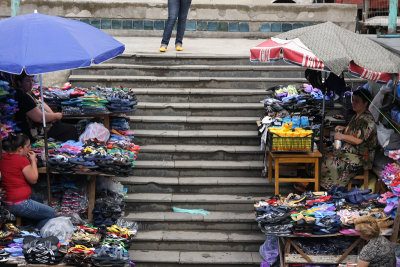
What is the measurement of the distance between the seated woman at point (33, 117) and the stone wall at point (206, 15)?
545 centimetres

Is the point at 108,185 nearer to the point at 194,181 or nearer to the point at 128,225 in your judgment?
the point at 128,225

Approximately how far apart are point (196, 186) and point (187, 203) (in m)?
0.36

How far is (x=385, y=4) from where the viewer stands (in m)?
15.9

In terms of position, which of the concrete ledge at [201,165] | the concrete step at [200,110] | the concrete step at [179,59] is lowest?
the concrete ledge at [201,165]

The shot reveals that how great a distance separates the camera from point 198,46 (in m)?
12.0

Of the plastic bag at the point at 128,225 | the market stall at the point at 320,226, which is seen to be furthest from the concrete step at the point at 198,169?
the market stall at the point at 320,226

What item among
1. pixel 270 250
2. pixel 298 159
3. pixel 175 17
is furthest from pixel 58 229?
pixel 175 17

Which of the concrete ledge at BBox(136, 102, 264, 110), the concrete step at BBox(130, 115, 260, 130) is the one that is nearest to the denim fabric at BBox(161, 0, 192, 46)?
the concrete ledge at BBox(136, 102, 264, 110)

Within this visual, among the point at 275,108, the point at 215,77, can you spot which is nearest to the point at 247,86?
the point at 215,77

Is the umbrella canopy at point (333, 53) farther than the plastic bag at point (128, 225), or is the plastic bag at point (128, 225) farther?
the plastic bag at point (128, 225)

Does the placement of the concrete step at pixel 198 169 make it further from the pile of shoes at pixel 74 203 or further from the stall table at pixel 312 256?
the stall table at pixel 312 256

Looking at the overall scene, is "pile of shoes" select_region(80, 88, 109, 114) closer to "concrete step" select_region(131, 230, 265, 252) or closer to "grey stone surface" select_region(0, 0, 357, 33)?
"concrete step" select_region(131, 230, 265, 252)

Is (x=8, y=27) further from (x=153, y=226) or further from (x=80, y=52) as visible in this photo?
(x=153, y=226)

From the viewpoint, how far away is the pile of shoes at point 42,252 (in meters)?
6.07
